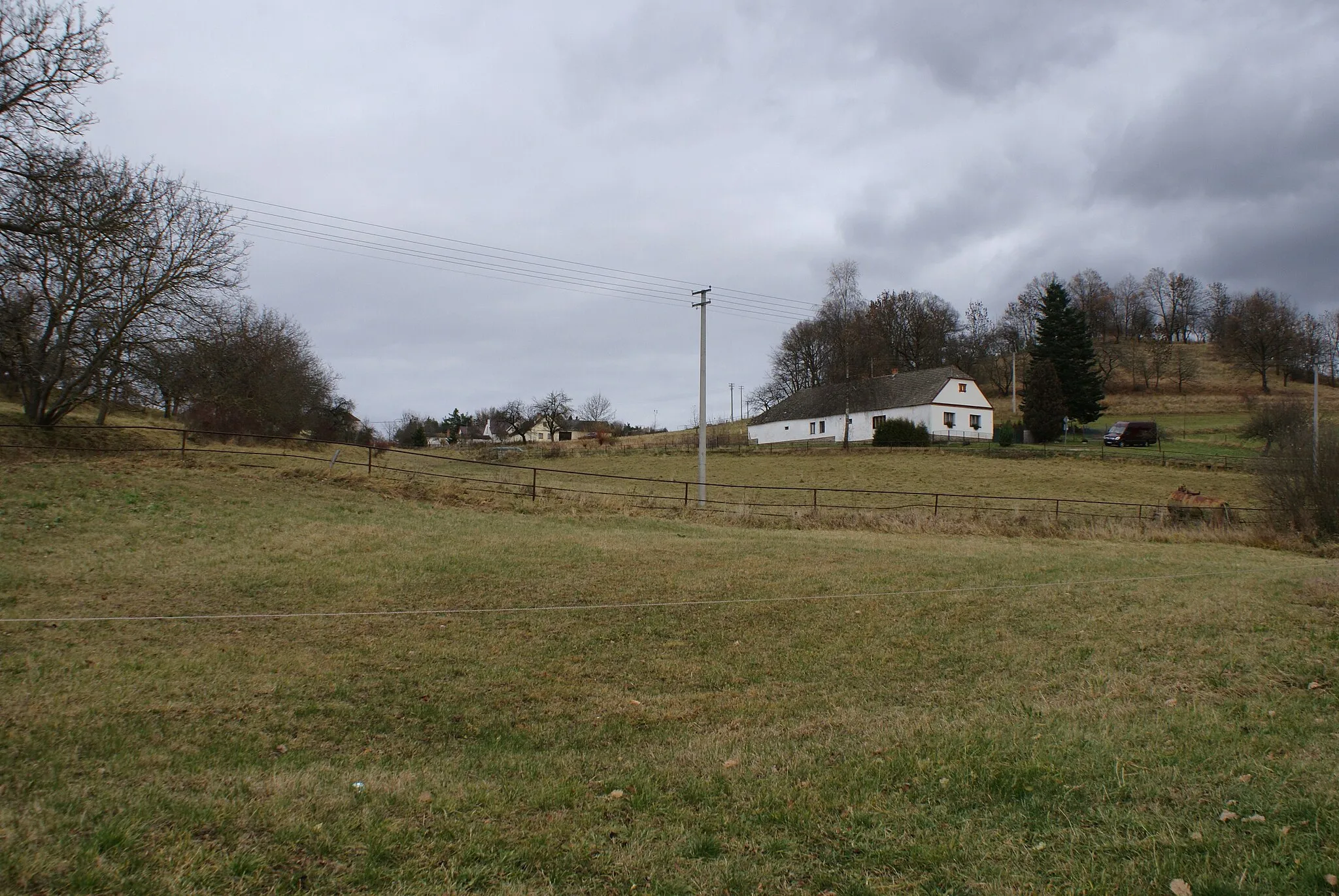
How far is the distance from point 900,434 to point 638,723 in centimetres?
5316

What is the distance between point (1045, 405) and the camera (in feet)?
197

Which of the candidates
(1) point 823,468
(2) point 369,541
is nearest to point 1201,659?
(2) point 369,541

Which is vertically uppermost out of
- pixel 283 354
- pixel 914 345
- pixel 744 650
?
pixel 914 345

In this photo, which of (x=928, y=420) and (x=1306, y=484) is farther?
(x=928, y=420)

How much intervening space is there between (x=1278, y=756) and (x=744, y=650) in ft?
18.5

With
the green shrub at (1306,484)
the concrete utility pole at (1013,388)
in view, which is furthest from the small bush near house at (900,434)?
the green shrub at (1306,484)

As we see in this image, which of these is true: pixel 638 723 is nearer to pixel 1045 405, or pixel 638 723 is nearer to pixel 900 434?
pixel 900 434

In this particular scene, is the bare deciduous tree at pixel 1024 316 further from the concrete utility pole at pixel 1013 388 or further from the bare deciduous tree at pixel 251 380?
the bare deciduous tree at pixel 251 380

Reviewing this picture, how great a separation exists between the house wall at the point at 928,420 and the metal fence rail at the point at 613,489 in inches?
1201

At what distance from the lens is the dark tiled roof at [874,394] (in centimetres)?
6462

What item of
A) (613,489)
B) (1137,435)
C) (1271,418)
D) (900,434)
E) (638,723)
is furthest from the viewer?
(900,434)

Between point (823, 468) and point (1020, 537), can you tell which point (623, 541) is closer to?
point (1020, 537)

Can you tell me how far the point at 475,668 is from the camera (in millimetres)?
8828

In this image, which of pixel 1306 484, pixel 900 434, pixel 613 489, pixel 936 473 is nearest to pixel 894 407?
pixel 900 434
